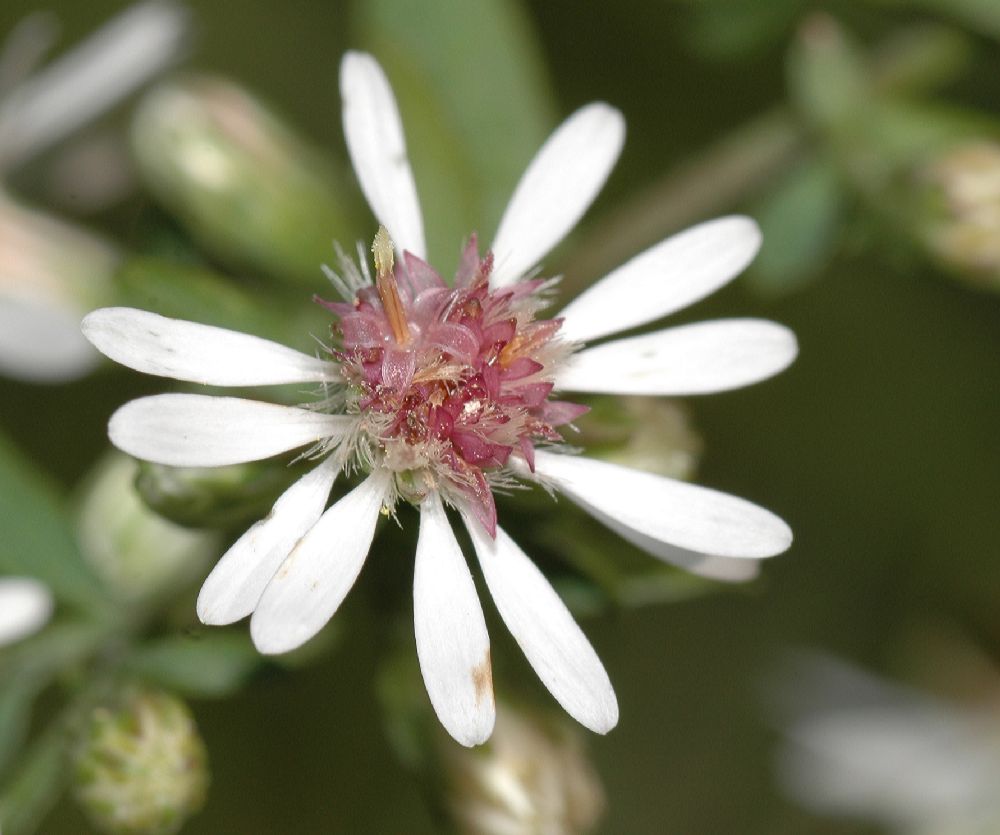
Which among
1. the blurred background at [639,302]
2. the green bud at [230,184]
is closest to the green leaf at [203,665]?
the blurred background at [639,302]

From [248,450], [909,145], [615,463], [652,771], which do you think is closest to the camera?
[248,450]

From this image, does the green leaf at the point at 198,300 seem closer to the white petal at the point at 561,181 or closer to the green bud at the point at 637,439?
the white petal at the point at 561,181

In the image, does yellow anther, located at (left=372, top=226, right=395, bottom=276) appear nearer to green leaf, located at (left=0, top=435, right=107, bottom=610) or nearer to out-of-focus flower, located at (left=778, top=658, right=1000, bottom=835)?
green leaf, located at (left=0, top=435, right=107, bottom=610)

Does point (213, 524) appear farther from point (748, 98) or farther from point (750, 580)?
point (748, 98)

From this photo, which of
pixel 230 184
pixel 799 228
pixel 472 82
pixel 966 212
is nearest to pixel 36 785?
pixel 230 184

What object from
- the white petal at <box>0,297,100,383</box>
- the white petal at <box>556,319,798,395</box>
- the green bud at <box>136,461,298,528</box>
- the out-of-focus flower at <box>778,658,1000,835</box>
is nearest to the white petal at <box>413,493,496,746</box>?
the green bud at <box>136,461,298,528</box>

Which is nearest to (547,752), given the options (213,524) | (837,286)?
(213,524)
